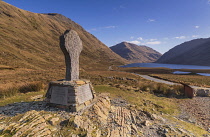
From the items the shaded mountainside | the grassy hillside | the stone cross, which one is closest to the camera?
the stone cross

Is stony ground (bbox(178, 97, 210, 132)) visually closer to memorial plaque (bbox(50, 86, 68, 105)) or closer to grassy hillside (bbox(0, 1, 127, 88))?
memorial plaque (bbox(50, 86, 68, 105))

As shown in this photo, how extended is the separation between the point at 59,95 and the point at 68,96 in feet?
2.52

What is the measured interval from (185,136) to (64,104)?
746cm

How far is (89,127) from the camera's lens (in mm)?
6184

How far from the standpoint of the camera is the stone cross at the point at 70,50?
9.16 meters

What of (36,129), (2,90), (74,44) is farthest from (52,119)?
(2,90)

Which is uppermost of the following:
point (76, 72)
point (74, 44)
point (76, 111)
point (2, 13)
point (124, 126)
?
point (2, 13)

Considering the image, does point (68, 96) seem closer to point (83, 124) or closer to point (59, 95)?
point (59, 95)

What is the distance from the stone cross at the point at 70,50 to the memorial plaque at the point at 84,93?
4.84 ft

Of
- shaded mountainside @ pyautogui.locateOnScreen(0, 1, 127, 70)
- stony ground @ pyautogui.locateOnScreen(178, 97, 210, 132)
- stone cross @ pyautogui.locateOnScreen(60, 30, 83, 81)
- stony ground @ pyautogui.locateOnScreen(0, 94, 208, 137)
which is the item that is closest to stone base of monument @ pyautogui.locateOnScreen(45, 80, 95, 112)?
stony ground @ pyautogui.locateOnScreen(0, 94, 208, 137)

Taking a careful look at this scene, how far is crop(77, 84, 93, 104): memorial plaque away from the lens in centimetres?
856

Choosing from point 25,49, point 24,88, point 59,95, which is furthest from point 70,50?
point 25,49

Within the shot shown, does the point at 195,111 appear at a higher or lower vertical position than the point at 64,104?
lower

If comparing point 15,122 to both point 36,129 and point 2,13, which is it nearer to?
point 36,129
